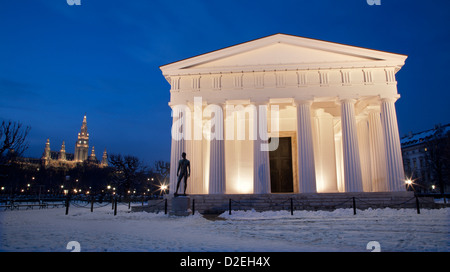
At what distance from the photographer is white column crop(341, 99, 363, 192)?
56.7ft

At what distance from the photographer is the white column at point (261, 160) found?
58.9 feet

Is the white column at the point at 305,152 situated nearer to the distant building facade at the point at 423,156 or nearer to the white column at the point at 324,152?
the white column at the point at 324,152

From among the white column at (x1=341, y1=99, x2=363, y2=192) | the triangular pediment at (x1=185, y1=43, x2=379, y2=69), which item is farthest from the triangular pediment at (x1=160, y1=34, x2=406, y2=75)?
the white column at (x1=341, y1=99, x2=363, y2=192)

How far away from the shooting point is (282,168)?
22.8 meters

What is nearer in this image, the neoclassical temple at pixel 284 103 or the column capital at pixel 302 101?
the neoclassical temple at pixel 284 103

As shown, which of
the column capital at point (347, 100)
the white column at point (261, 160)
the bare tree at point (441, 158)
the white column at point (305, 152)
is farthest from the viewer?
the bare tree at point (441, 158)

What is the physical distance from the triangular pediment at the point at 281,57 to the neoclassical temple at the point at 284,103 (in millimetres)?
64

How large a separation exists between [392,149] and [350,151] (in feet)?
8.66

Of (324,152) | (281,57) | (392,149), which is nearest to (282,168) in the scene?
(324,152)

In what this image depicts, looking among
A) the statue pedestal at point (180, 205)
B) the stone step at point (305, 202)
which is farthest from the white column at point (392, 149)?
the statue pedestal at point (180, 205)
